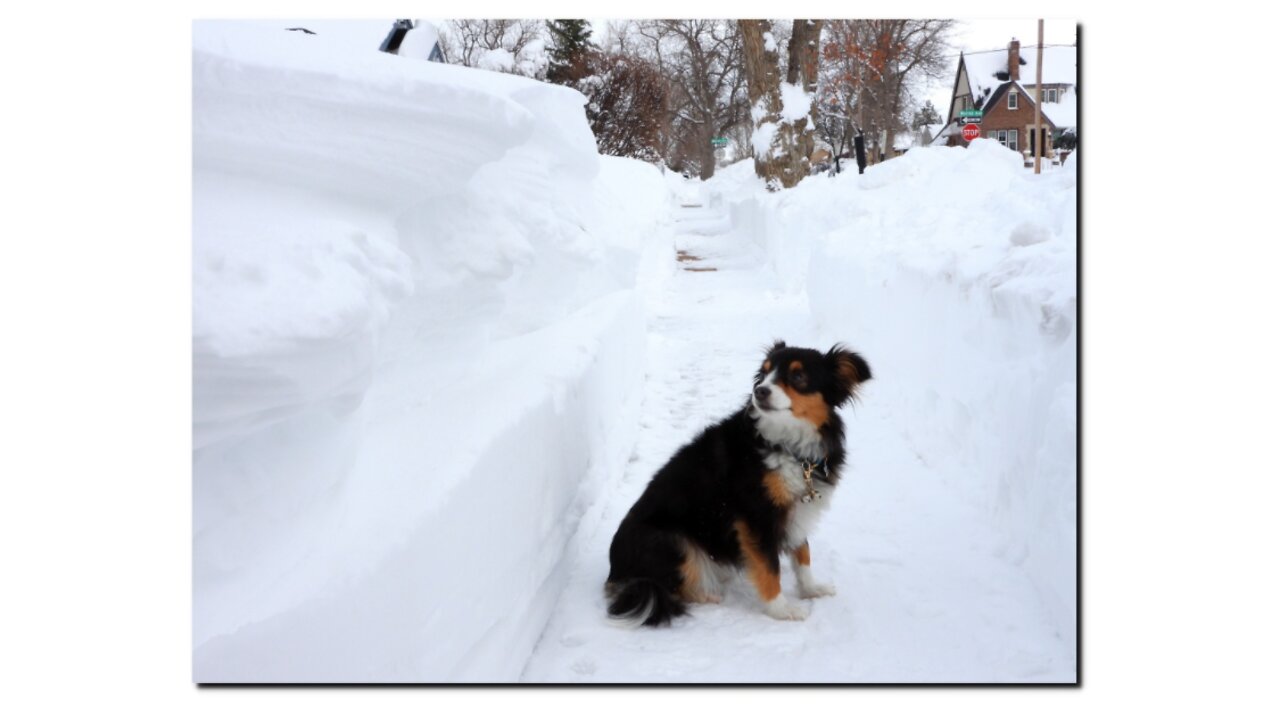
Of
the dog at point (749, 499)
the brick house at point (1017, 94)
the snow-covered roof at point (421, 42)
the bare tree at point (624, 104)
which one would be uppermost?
the bare tree at point (624, 104)

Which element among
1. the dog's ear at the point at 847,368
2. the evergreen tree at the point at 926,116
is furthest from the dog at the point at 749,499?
the evergreen tree at the point at 926,116

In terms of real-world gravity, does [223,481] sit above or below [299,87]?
below

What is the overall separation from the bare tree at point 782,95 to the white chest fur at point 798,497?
1.77 m

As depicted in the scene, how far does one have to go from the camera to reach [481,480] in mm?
2631

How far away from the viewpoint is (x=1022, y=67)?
292cm

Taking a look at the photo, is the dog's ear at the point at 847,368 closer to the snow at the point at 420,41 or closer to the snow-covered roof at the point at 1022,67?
the snow-covered roof at the point at 1022,67

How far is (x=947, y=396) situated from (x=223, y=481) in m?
3.82

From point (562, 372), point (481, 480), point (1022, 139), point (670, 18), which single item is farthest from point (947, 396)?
point (481, 480)

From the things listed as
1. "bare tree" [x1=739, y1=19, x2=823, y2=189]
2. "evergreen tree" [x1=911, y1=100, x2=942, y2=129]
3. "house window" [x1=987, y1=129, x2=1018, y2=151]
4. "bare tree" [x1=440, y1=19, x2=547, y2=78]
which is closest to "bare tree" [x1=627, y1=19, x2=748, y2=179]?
"bare tree" [x1=739, y1=19, x2=823, y2=189]

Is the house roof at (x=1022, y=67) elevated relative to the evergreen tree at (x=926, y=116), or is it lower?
lower

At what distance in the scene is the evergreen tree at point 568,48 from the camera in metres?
3.63

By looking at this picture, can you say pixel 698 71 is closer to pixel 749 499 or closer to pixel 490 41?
pixel 490 41

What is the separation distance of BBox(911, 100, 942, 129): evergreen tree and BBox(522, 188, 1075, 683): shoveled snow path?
1.80m
